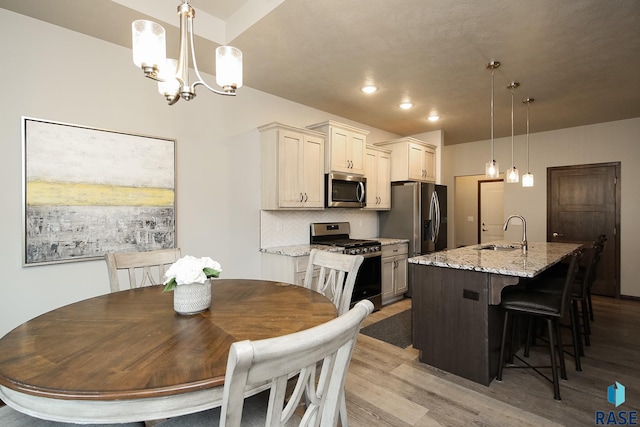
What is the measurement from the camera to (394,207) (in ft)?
15.9

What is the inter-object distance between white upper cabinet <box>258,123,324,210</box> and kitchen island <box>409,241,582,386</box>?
154 centimetres

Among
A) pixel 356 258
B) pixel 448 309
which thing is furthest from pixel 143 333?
pixel 448 309

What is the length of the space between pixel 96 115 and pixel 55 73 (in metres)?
0.35

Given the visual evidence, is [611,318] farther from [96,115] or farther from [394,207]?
[96,115]

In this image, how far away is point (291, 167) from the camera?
3.50 metres

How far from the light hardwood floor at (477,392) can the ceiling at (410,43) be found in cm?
257

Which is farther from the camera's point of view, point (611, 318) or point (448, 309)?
point (611, 318)

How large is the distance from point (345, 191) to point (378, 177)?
0.82 metres

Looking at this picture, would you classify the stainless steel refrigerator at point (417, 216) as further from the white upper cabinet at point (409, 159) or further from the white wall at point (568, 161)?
the white wall at point (568, 161)

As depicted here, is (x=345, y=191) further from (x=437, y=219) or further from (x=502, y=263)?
(x=502, y=263)

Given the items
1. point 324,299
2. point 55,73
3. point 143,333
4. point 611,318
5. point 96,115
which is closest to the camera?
point 143,333

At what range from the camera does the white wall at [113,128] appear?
213 centimetres
